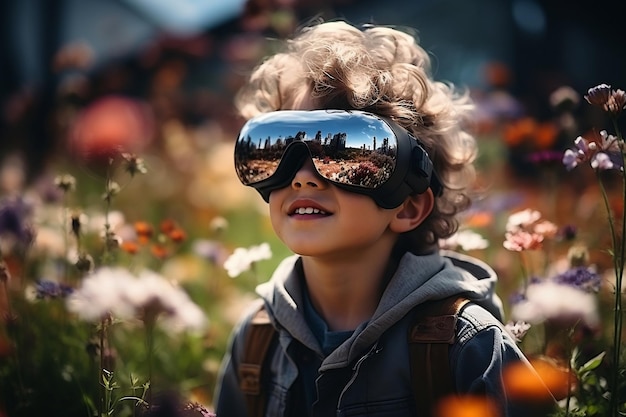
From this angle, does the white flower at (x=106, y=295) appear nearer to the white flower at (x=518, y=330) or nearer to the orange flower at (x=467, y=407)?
the orange flower at (x=467, y=407)

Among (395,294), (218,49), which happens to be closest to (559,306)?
(395,294)

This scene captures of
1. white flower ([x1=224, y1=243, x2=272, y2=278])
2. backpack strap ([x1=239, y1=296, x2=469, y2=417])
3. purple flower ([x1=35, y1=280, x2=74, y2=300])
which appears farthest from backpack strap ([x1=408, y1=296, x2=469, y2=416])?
purple flower ([x1=35, y1=280, x2=74, y2=300])

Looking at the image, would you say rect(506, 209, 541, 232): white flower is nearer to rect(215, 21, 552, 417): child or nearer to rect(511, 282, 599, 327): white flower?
rect(215, 21, 552, 417): child

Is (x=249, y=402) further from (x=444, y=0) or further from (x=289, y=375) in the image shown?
(x=444, y=0)

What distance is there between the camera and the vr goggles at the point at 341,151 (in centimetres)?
209

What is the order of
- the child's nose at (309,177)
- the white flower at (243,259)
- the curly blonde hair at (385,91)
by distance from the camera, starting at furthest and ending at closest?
1. the white flower at (243,259)
2. the curly blonde hair at (385,91)
3. the child's nose at (309,177)

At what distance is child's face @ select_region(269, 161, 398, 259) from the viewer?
2.12m

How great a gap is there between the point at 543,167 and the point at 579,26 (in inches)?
151

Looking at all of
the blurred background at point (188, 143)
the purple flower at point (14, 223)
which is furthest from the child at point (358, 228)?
the purple flower at point (14, 223)

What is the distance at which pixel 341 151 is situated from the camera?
2090 millimetres

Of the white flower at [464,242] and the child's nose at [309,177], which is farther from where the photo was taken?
the white flower at [464,242]

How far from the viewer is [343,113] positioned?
2.12m

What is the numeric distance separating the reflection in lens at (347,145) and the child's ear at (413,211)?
0.20 metres

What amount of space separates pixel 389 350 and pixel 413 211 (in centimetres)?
38
